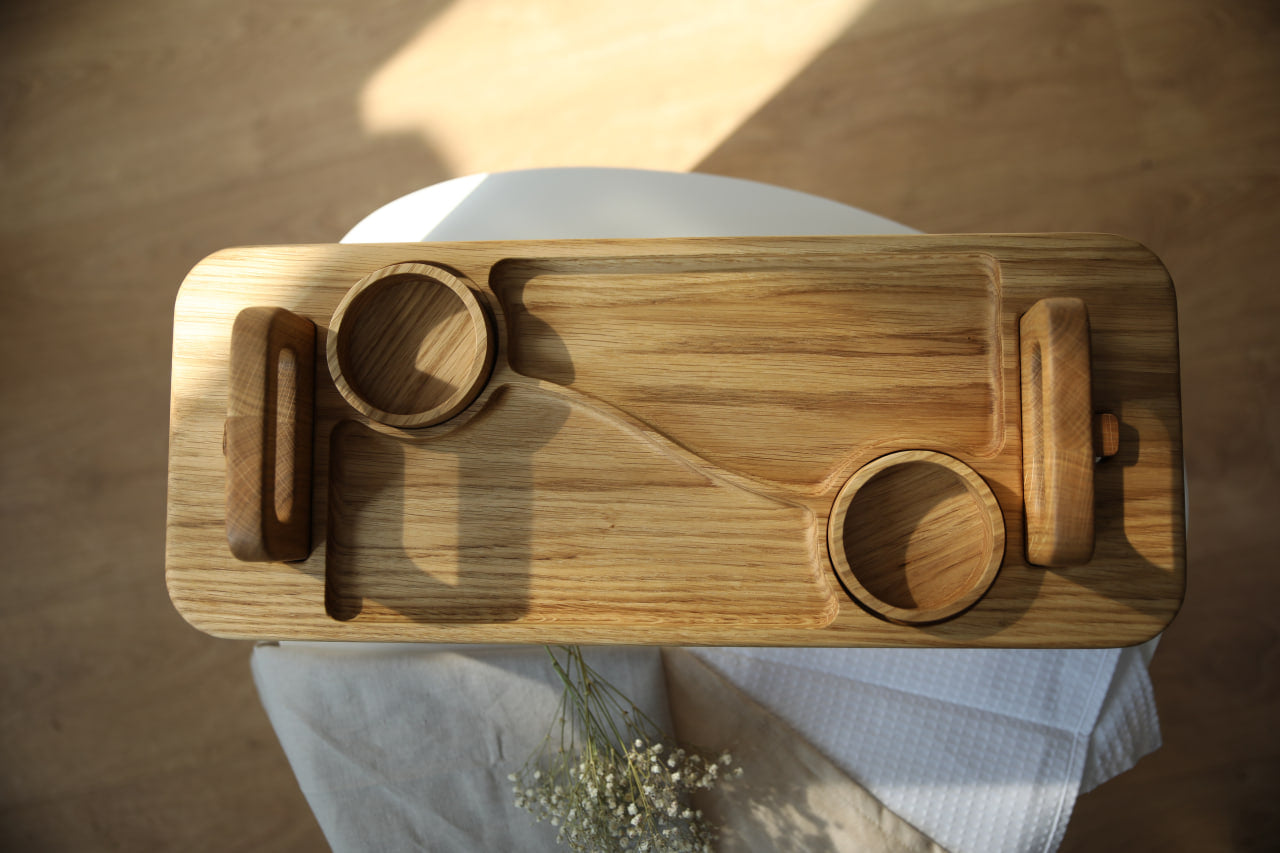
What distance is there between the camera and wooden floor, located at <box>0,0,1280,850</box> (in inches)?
57.7

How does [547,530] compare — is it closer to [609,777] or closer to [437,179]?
[609,777]

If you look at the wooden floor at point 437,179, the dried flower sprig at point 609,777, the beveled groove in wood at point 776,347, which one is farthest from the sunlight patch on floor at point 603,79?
the dried flower sprig at point 609,777

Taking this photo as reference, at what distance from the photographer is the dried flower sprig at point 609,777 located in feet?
2.90

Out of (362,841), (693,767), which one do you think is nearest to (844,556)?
(693,767)

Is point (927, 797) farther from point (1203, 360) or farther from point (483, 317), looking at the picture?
point (1203, 360)

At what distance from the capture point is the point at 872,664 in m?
0.99

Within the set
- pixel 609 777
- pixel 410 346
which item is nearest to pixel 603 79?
pixel 410 346

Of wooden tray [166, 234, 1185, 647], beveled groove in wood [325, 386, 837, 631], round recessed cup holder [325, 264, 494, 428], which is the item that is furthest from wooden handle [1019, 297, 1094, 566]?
round recessed cup holder [325, 264, 494, 428]

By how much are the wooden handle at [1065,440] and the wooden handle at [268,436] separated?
2.02 feet

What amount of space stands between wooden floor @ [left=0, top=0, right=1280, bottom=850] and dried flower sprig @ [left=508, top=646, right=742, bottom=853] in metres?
0.79

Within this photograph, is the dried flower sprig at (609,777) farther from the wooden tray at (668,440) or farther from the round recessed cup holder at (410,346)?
the round recessed cup holder at (410,346)

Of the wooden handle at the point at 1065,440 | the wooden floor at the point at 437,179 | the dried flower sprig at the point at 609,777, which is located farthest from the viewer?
the wooden floor at the point at 437,179

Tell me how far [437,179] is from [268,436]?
105 centimetres

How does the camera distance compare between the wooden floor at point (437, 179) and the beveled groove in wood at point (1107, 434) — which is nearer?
the beveled groove in wood at point (1107, 434)
